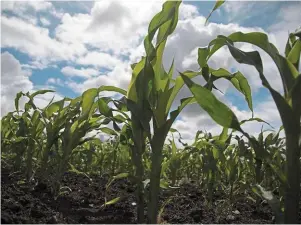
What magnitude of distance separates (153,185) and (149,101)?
468mm

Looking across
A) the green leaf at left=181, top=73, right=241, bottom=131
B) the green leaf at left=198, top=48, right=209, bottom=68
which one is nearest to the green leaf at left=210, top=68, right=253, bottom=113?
the green leaf at left=198, top=48, right=209, bottom=68

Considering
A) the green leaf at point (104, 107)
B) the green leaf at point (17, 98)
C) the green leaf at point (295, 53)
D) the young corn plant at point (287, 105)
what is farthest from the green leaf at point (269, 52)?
the green leaf at point (17, 98)

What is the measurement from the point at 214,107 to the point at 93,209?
134cm

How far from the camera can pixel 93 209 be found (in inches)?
95.0

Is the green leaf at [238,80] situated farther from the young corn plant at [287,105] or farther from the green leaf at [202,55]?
the young corn plant at [287,105]

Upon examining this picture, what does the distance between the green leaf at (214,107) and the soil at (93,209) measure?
720 millimetres

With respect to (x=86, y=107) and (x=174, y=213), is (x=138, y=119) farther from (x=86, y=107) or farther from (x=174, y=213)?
(x=174, y=213)

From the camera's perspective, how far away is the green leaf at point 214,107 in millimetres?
1526

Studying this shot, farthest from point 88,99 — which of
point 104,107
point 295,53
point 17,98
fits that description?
point 295,53

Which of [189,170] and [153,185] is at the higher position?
[189,170]

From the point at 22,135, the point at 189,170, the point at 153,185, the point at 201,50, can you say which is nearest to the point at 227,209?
the point at 153,185

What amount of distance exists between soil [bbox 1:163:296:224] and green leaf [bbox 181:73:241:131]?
0.72m

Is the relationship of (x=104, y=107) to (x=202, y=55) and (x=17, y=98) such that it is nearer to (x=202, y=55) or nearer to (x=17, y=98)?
(x=202, y=55)

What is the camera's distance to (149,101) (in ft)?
6.20
